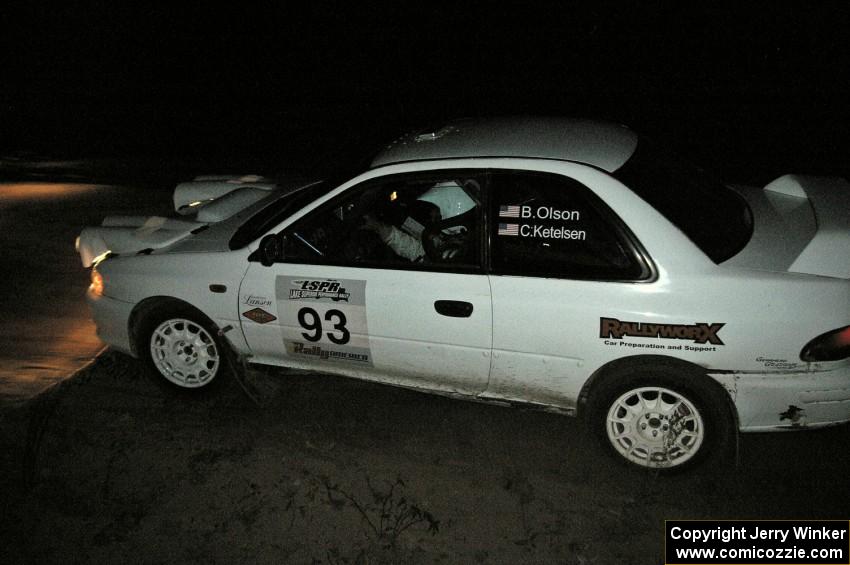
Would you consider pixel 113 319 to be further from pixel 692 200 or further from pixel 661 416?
pixel 692 200

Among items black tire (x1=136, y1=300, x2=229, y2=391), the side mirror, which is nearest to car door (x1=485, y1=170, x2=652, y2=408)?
the side mirror

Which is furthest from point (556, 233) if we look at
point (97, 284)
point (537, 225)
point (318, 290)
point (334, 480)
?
point (97, 284)

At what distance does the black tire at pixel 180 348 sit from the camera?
4078 millimetres

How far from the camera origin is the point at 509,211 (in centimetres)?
339

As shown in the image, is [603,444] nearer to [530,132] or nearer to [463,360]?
[463,360]

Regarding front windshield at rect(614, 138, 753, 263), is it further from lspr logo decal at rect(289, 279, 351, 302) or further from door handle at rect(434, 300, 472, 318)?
lspr logo decal at rect(289, 279, 351, 302)

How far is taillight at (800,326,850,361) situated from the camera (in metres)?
3.06

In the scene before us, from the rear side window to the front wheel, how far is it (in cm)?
181

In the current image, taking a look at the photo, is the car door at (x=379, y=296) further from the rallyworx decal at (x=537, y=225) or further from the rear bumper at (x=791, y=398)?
the rear bumper at (x=791, y=398)

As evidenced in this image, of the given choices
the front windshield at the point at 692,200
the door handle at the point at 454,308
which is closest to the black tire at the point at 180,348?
the door handle at the point at 454,308

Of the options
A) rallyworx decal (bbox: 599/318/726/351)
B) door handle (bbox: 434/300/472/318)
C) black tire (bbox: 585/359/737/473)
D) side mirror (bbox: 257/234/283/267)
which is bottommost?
black tire (bbox: 585/359/737/473)

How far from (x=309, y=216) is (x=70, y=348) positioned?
7.83 feet

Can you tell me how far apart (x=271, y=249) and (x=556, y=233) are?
1458 mm

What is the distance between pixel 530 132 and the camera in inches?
150
